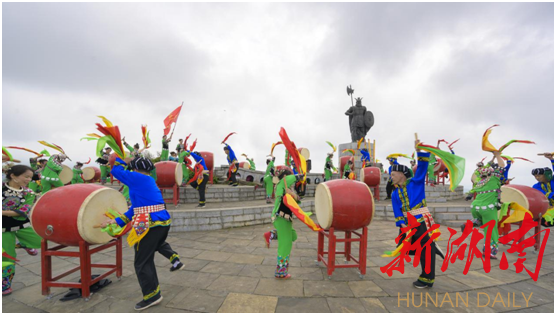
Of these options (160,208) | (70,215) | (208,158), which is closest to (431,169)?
(208,158)

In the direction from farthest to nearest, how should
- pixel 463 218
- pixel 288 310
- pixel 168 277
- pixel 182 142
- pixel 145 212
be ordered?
1. pixel 182 142
2. pixel 463 218
3. pixel 168 277
4. pixel 145 212
5. pixel 288 310

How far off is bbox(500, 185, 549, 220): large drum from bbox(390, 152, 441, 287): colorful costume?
3427 mm

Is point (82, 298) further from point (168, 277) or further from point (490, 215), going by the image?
point (490, 215)

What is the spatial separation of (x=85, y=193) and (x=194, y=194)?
7225 mm

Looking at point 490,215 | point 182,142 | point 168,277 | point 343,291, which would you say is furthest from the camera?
point 182,142

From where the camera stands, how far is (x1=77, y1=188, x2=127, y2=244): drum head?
3133 mm

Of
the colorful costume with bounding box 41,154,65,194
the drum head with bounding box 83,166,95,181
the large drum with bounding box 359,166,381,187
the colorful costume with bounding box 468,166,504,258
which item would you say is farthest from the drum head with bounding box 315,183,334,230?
the drum head with bounding box 83,166,95,181

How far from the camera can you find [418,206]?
381 cm

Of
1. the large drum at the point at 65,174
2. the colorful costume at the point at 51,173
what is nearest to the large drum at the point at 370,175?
the colorful costume at the point at 51,173

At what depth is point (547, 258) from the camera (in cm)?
519

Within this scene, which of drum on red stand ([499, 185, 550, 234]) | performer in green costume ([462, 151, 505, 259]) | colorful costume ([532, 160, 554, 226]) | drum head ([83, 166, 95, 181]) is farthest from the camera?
drum head ([83, 166, 95, 181])

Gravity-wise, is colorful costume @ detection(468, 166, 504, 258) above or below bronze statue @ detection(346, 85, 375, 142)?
below

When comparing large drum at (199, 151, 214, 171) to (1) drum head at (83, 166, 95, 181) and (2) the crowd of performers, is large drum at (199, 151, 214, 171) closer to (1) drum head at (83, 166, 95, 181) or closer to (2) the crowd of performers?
(1) drum head at (83, 166, 95, 181)

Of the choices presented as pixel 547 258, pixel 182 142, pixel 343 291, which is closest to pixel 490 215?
pixel 547 258
